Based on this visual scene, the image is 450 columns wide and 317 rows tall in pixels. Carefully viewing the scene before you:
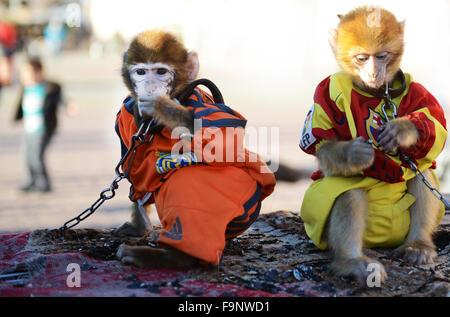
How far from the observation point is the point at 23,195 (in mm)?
6781

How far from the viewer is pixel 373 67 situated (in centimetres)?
267

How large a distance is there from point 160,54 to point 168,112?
1.17 ft

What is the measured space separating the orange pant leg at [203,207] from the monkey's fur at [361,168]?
0.42 metres

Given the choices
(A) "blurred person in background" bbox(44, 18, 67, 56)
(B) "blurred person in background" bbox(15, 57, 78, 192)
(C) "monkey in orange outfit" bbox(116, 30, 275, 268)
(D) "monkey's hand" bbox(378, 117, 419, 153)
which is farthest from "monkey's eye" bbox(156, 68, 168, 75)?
(A) "blurred person in background" bbox(44, 18, 67, 56)

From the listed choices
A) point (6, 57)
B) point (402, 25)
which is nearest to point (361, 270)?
point (402, 25)

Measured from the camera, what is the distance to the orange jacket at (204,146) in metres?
2.59

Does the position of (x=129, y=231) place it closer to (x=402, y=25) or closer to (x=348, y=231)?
(x=348, y=231)

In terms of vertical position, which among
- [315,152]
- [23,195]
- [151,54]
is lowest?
[23,195]

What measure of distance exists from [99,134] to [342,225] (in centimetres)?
820

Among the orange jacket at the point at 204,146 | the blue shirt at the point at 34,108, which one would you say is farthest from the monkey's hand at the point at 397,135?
the blue shirt at the point at 34,108

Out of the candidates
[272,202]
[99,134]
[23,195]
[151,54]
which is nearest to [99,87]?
[99,134]

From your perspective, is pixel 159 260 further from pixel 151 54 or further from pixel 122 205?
pixel 122 205

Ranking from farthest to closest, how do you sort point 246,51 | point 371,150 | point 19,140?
point 246,51 → point 19,140 → point 371,150

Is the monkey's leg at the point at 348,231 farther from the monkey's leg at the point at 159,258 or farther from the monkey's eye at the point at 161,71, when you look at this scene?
the monkey's eye at the point at 161,71
